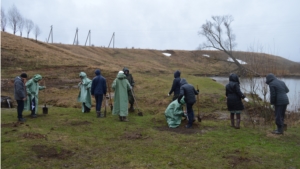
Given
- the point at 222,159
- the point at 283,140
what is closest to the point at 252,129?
the point at 283,140

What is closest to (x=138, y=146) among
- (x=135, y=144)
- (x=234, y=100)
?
(x=135, y=144)

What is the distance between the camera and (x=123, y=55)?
51438mm

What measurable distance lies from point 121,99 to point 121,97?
0.08m

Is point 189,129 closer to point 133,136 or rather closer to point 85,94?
point 133,136

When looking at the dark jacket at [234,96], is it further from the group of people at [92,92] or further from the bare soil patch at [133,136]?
the group of people at [92,92]

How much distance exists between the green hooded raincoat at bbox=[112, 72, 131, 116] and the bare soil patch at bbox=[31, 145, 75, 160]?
3.75 m

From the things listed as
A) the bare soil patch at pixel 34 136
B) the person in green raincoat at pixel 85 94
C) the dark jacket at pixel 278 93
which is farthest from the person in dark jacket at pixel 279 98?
the person in green raincoat at pixel 85 94

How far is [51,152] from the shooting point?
259 inches

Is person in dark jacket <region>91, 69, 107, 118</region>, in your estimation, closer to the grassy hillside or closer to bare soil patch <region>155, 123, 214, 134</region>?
the grassy hillside

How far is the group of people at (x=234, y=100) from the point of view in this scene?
319 inches

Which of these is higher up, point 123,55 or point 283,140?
point 123,55

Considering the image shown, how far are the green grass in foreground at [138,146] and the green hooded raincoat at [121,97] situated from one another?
619 mm

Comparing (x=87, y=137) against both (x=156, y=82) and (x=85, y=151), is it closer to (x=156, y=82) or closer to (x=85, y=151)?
(x=85, y=151)

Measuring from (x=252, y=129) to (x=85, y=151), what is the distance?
16.8 ft
